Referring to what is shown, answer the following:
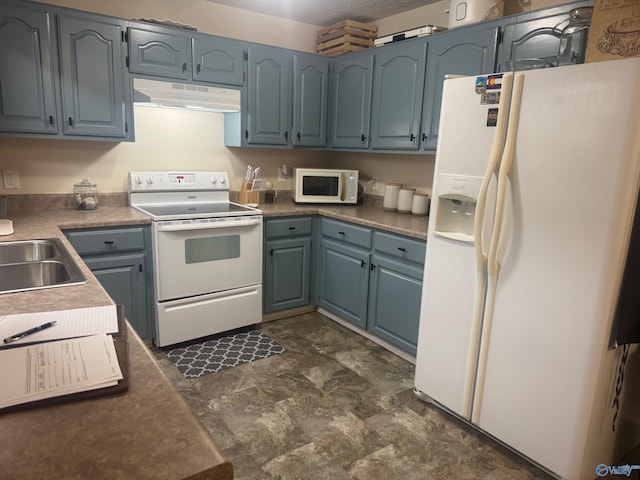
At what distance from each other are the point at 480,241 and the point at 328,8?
2366 millimetres

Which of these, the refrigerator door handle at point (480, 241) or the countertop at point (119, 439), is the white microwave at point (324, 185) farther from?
the countertop at point (119, 439)

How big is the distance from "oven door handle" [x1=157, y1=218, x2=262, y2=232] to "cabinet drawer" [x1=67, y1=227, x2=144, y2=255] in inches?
6.3

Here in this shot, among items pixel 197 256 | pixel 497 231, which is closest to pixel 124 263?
pixel 197 256

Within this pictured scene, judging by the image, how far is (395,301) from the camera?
293 cm

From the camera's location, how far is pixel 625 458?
2.05 metres

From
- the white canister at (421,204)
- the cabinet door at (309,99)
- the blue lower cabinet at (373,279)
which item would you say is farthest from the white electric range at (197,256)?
the white canister at (421,204)

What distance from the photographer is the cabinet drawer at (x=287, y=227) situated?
10.8 ft

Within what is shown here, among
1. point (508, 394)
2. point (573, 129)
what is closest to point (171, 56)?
point (573, 129)

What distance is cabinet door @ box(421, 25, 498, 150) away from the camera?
8.45ft

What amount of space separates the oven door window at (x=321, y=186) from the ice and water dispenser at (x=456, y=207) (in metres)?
1.55

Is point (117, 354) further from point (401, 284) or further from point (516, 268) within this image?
point (401, 284)

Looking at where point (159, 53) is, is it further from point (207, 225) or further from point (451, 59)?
point (451, 59)

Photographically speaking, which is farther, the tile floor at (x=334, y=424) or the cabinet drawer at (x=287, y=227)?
the cabinet drawer at (x=287, y=227)

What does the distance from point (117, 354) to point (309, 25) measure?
11.7ft
